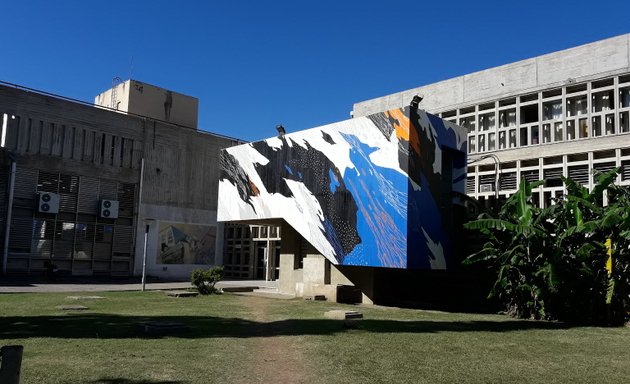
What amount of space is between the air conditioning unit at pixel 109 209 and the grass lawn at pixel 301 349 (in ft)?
68.2

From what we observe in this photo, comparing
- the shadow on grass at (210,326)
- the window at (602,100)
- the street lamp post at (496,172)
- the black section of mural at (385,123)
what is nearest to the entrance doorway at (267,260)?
the street lamp post at (496,172)

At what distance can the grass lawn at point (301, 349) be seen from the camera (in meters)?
7.99

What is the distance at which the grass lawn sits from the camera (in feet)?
26.2

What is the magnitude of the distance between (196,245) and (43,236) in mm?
11200

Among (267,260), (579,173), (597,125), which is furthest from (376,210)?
(267,260)

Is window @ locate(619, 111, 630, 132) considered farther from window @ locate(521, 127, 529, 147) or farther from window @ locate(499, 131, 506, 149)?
window @ locate(499, 131, 506, 149)

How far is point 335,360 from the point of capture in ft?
29.9

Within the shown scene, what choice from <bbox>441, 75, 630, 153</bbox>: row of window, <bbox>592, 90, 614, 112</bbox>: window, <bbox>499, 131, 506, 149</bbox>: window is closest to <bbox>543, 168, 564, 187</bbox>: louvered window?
<bbox>441, 75, 630, 153</bbox>: row of window

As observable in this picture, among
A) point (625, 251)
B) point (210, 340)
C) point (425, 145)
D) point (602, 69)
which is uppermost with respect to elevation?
point (602, 69)

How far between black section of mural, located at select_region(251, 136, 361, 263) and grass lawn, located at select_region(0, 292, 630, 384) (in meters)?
4.58

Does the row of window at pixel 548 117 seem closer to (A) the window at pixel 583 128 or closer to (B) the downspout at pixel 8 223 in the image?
(A) the window at pixel 583 128

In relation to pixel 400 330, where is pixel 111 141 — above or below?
above

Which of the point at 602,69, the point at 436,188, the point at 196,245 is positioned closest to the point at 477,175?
the point at 436,188

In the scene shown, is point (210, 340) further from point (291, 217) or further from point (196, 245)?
point (196, 245)
